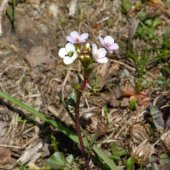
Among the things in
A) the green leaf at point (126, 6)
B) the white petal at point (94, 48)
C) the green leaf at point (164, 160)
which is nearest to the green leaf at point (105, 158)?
the green leaf at point (164, 160)

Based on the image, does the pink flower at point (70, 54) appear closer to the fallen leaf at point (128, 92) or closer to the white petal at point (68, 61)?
the white petal at point (68, 61)

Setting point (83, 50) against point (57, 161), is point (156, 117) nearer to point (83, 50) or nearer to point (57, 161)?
point (57, 161)

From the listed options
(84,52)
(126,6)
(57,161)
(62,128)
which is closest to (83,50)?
(84,52)

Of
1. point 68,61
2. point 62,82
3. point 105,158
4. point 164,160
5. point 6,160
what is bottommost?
point 164,160

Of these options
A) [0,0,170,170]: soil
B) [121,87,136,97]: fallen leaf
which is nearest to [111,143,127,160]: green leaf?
[0,0,170,170]: soil

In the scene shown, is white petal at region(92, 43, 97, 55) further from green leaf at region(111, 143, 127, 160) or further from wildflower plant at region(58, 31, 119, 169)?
green leaf at region(111, 143, 127, 160)

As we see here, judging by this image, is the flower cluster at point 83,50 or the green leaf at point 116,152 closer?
the flower cluster at point 83,50
